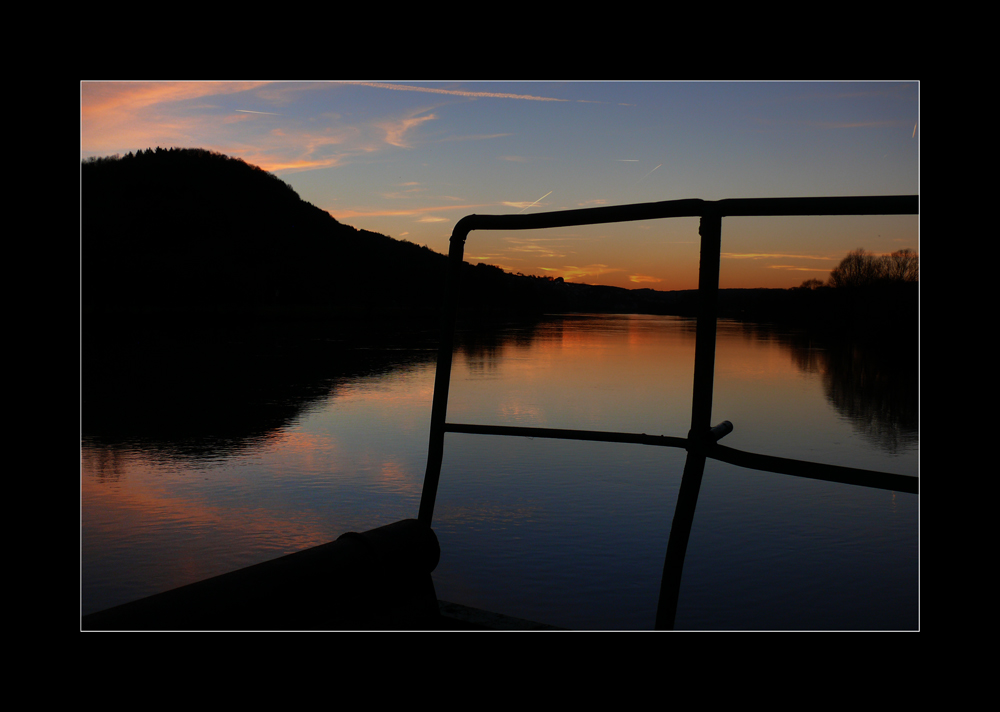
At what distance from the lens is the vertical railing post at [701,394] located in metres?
1.60

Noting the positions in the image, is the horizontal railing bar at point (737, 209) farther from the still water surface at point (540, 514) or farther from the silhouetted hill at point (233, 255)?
the silhouetted hill at point (233, 255)

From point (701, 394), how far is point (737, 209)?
1.35 feet

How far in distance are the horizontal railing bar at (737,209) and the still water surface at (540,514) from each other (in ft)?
13.8

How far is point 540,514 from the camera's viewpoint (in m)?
8.27

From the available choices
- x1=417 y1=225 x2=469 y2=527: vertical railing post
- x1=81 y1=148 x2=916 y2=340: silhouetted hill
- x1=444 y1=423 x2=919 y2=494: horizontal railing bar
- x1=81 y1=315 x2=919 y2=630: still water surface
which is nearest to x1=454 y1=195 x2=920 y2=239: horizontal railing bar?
x1=417 y1=225 x2=469 y2=527: vertical railing post

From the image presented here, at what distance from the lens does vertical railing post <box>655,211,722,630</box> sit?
5.25 feet

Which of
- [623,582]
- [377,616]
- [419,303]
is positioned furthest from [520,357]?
[419,303]

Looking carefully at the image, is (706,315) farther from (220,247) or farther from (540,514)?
(220,247)

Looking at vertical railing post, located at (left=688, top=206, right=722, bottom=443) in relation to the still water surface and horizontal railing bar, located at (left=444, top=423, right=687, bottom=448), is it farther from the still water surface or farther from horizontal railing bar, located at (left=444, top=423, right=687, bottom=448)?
the still water surface

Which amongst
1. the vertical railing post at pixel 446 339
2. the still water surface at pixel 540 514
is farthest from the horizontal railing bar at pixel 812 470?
the still water surface at pixel 540 514

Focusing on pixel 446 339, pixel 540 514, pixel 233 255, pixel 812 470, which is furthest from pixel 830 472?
pixel 233 255

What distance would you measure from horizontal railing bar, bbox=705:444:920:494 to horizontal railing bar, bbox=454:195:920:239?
20.3 inches
